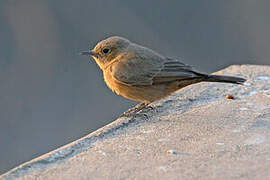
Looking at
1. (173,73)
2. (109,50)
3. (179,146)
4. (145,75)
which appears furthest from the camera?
(109,50)

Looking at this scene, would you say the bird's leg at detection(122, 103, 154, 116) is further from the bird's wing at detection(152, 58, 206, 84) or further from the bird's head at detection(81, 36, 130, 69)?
the bird's head at detection(81, 36, 130, 69)

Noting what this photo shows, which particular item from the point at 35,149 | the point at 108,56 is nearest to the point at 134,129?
the point at 108,56

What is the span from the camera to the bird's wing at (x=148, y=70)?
557cm

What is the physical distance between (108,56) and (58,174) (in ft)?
8.75

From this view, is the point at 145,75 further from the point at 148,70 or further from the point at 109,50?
the point at 109,50

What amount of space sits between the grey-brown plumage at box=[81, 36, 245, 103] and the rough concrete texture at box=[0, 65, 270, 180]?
0.17m

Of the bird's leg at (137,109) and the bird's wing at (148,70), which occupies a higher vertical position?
the bird's wing at (148,70)

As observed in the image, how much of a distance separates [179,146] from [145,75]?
168 centimetres

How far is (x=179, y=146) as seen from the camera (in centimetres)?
409

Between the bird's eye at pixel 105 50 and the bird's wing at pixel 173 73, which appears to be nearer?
the bird's wing at pixel 173 73

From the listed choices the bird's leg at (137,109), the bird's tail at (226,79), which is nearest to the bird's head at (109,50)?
the bird's leg at (137,109)

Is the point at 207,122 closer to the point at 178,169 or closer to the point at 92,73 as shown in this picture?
the point at 178,169

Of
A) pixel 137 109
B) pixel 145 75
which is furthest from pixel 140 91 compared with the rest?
pixel 137 109

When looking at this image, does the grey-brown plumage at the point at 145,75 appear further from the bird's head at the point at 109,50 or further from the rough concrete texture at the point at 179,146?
the rough concrete texture at the point at 179,146
